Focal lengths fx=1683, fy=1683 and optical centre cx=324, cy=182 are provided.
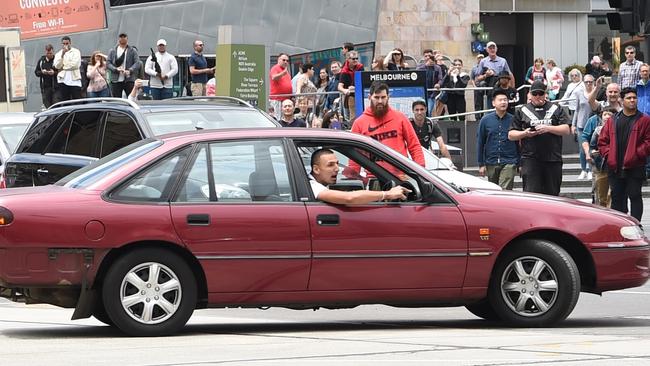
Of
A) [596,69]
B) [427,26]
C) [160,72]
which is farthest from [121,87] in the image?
[427,26]

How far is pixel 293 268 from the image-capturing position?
1102 cm

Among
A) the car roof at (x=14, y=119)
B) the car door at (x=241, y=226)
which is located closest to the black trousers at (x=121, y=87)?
the car roof at (x=14, y=119)

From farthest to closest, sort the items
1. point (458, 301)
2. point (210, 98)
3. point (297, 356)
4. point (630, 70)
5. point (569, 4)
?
point (569, 4) → point (630, 70) → point (210, 98) → point (458, 301) → point (297, 356)

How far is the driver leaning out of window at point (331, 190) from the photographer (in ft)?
36.7

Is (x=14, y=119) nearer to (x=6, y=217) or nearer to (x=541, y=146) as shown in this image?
(x=541, y=146)

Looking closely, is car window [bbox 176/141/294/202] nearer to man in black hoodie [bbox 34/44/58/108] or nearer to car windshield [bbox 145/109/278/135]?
car windshield [bbox 145/109/278/135]

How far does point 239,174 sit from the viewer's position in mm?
11211

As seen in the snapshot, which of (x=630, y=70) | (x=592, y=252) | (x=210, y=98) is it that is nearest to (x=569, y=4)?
(x=630, y=70)

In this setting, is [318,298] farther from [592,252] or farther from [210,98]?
[210,98]

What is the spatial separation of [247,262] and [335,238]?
1.99 feet

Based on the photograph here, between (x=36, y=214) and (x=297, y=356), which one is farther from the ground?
(x=36, y=214)

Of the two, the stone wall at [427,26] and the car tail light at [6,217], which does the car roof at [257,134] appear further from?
the stone wall at [427,26]

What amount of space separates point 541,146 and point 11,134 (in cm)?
591

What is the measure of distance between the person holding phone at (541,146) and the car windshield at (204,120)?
3.53 meters
